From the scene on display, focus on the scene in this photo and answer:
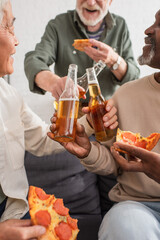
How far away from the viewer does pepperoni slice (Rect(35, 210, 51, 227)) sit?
0.82m

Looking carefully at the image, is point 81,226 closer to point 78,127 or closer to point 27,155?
point 27,155

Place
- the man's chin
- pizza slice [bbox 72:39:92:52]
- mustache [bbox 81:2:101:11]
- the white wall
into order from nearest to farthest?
A: 1. the man's chin
2. pizza slice [bbox 72:39:92:52]
3. mustache [bbox 81:2:101:11]
4. the white wall

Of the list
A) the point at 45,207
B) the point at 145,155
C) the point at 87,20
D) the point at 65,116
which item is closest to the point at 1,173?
the point at 45,207

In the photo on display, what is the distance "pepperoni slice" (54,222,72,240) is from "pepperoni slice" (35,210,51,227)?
37 mm

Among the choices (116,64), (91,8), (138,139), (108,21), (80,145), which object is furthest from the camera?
(108,21)

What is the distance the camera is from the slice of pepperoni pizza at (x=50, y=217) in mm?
817

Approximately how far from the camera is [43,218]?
2.71 feet

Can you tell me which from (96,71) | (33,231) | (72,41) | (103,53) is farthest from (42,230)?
(72,41)

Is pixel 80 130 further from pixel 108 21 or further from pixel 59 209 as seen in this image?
pixel 108 21

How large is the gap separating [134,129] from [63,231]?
1.87 ft

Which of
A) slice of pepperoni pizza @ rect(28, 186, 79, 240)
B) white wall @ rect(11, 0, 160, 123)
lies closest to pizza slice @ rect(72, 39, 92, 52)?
slice of pepperoni pizza @ rect(28, 186, 79, 240)

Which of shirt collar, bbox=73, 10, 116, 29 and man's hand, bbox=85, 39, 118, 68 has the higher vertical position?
shirt collar, bbox=73, 10, 116, 29

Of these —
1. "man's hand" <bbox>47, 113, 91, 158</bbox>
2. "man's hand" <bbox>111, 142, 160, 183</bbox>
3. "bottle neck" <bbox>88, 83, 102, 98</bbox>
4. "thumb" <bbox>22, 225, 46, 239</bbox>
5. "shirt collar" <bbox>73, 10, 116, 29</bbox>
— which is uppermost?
"shirt collar" <bbox>73, 10, 116, 29</bbox>

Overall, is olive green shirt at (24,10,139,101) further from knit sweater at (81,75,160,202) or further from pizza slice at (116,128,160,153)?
pizza slice at (116,128,160,153)
